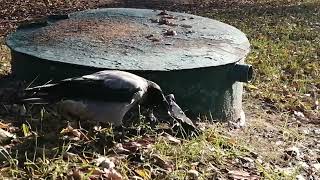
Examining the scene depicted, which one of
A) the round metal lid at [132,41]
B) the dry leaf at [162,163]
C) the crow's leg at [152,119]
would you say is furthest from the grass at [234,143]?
the round metal lid at [132,41]

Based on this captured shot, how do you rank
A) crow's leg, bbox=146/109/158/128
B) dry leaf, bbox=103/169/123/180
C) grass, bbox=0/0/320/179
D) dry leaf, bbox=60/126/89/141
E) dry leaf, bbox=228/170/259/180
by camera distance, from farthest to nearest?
crow's leg, bbox=146/109/158/128
dry leaf, bbox=60/126/89/141
dry leaf, bbox=228/170/259/180
grass, bbox=0/0/320/179
dry leaf, bbox=103/169/123/180

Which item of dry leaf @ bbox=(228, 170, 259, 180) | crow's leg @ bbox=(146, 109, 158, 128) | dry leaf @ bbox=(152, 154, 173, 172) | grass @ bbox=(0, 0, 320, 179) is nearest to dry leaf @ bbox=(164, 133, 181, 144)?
grass @ bbox=(0, 0, 320, 179)

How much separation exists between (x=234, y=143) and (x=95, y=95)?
0.89m

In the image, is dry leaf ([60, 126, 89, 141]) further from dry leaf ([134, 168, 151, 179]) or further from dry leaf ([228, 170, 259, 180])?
dry leaf ([228, 170, 259, 180])

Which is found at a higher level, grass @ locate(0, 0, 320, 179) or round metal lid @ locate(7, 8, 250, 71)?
round metal lid @ locate(7, 8, 250, 71)

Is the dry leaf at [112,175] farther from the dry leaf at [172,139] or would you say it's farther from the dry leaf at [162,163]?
the dry leaf at [172,139]

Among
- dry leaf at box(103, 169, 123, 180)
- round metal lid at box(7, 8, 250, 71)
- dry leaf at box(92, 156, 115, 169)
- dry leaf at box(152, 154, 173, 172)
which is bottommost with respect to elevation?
dry leaf at box(152, 154, 173, 172)

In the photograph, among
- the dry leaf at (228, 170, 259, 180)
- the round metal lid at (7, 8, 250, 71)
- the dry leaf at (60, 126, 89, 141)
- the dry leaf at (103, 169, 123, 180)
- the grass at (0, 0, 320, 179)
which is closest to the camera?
the dry leaf at (103, 169, 123, 180)

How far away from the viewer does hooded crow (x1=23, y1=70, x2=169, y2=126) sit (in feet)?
10.4

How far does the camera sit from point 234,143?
3410 mm

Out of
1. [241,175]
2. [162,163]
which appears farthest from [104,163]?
[241,175]

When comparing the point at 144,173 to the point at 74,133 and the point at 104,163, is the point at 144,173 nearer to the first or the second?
the point at 104,163

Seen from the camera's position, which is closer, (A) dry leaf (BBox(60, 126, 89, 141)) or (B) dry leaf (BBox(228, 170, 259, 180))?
(B) dry leaf (BBox(228, 170, 259, 180))

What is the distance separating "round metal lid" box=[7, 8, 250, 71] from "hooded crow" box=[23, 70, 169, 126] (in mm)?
296
